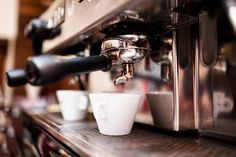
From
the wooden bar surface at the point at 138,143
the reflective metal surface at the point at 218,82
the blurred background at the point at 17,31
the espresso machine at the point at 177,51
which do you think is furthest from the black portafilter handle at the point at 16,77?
the blurred background at the point at 17,31

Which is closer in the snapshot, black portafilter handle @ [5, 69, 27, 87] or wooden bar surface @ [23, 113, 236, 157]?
wooden bar surface @ [23, 113, 236, 157]

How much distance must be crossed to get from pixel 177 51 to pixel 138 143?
0.20m

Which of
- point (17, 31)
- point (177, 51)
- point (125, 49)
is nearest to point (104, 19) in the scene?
point (125, 49)

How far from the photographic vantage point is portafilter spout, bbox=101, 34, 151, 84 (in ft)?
1.54

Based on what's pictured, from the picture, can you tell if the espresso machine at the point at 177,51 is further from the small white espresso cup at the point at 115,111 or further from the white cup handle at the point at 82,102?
the white cup handle at the point at 82,102

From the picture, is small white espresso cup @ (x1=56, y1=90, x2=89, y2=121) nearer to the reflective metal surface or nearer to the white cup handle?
the white cup handle

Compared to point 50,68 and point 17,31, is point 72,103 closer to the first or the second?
point 50,68

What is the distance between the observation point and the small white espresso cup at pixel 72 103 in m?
0.67

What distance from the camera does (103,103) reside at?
18.2 inches

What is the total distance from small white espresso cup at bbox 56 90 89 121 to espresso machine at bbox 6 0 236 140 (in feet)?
0.51

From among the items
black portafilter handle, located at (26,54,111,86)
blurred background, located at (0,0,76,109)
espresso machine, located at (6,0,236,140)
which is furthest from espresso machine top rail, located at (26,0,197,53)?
blurred background, located at (0,0,76,109)

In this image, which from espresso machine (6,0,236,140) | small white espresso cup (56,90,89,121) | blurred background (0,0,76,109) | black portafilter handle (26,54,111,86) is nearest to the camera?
black portafilter handle (26,54,111,86)

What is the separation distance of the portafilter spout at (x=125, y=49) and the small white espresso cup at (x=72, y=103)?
8.5 inches

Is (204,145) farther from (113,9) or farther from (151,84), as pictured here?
(151,84)
